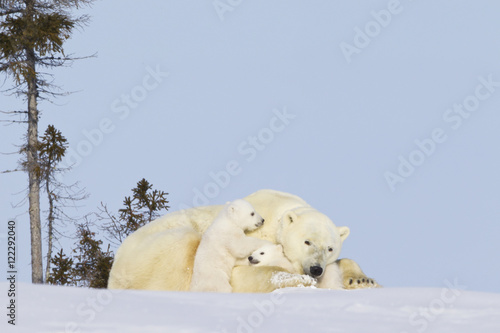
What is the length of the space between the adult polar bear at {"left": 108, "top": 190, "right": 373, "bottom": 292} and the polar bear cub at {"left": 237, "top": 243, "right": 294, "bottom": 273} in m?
0.06

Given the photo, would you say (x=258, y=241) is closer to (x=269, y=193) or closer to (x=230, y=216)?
(x=230, y=216)

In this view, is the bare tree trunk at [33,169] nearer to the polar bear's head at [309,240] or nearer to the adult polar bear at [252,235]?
the adult polar bear at [252,235]

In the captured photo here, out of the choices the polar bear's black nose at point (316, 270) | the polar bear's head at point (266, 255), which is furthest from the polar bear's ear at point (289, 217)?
the polar bear's black nose at point (316, 270)

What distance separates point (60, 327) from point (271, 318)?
55.9 inches

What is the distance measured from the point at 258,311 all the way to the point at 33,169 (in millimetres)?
12042

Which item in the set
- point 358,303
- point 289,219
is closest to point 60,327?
point 358,303

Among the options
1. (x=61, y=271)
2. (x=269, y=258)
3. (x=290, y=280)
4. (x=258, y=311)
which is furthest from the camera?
(x=61, y=271)

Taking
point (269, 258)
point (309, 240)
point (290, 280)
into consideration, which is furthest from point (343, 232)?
point (290, 280)

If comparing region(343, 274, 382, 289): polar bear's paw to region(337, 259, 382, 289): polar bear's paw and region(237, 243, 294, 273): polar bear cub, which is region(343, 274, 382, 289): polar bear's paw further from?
region(237, 243, 294, 273): polar bear cub

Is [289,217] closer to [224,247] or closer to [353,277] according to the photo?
[224,247]

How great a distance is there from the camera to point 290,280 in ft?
22.4

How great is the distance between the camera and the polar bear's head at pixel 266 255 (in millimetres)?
7186

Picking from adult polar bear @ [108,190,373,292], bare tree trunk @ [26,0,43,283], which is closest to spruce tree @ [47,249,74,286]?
bare tree trunk @ [26,0,43,283]

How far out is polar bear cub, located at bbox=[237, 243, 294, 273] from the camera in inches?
283
